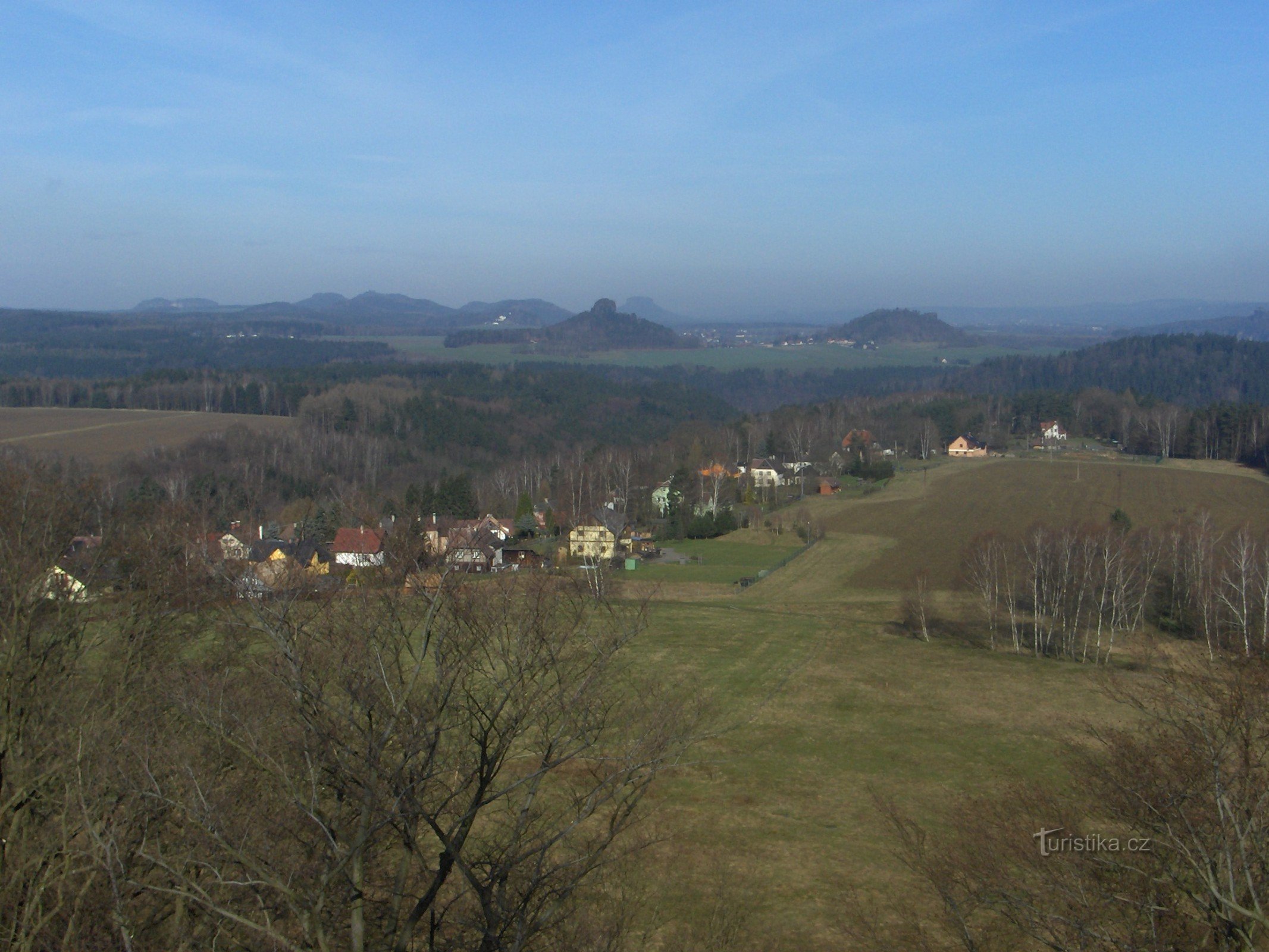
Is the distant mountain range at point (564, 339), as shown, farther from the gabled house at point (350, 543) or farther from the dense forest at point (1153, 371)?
the gabled house at point (350, 543)

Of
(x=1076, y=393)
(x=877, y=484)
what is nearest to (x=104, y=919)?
(x=877, y=484)

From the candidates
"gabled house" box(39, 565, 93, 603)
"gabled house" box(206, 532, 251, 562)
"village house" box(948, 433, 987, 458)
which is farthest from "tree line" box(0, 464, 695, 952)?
"village house" box(948, 433, 987, 458)

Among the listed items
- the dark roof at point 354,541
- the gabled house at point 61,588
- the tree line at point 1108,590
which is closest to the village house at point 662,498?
the tree line at point 1108,590

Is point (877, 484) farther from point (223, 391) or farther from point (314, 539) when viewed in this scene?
point (223, 391)

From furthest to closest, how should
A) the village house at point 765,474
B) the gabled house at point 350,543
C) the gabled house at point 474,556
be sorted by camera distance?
the village house at point 765,474 → the gabled house at point 350,543 → the gabled house at point 474,556

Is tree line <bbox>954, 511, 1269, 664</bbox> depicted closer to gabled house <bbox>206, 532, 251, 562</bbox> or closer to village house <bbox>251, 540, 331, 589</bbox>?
village house <bbox>251, 540, 331, 589</bbox>

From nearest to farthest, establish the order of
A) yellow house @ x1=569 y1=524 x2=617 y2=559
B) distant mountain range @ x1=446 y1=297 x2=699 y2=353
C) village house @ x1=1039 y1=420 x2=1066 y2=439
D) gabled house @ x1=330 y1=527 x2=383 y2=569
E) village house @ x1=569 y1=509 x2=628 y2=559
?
gabled house @ x1=330 y1=527 x2=383 y2=569 → yellow house @ x1=569 y1=524 x2=617 y2=559 → village house @ x1=569 y1=509 x2=628 y2=559 → village house @ x1=1039 y1=420 x2=1066 y2=439 → distant mountain range @ x1=446 y1=297 x2=699 y2=353
